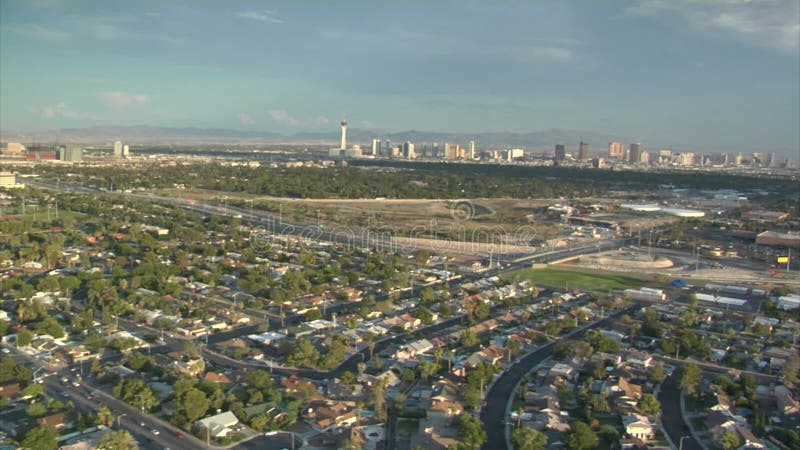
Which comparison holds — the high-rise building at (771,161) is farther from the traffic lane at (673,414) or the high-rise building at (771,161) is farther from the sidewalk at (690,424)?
the sidewalk at (690,424)

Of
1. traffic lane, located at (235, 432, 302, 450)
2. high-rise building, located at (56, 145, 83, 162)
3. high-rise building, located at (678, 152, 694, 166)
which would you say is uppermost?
high-rise building, located at (678, 152, 694, 166)

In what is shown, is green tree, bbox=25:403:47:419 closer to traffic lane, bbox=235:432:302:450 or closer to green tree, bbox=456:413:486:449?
traffic lane, bbox=235:432:302:450

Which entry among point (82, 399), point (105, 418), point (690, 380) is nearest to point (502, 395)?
point (690, 380)

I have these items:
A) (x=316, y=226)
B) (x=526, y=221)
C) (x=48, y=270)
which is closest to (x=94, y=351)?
(x=48, y=270)

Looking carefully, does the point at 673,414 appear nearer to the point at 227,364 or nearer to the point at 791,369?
the point at 791,369

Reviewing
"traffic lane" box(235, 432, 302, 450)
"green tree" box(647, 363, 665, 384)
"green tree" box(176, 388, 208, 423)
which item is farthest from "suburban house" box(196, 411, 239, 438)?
"green tree" box(647, 363, 665, 384)

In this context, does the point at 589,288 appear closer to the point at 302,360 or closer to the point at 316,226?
the point at 302,360
